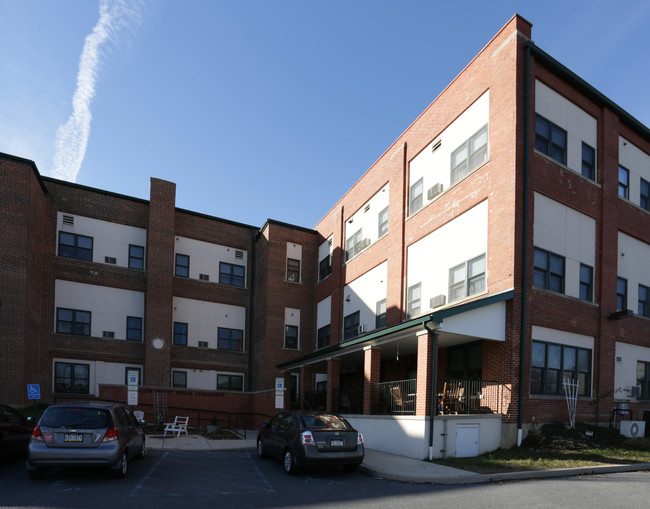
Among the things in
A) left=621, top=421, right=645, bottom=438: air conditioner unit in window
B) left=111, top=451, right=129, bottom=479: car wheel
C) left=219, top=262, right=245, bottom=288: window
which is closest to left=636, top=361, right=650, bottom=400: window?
left=621, top=421, right=645, bottom=438: air conditioner unit in window

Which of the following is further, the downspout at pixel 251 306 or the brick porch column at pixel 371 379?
the downspout at pixel 251 306

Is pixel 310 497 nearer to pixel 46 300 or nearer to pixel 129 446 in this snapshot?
pixel 129 446

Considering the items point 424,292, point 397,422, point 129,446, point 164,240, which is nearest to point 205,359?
point 164,240

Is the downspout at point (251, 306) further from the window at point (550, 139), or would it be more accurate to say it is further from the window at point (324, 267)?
the window at point (550, 139)

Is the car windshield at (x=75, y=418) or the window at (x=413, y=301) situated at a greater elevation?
the window at (x=413, y=301)

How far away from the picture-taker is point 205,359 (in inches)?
1198

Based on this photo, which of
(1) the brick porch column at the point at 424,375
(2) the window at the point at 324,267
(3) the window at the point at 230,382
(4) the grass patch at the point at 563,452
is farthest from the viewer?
(2) the window at the point at 324,267

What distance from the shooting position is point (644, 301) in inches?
840

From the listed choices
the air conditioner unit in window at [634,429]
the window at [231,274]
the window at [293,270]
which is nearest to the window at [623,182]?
the air conditioner unit in window at [634,429]

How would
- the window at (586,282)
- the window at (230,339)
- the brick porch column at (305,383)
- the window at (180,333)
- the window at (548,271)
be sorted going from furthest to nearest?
the window at (230,339) → the window at (180,333) → the brick porch column at (305,383) → the window at (586,282) → the window at (548,271)

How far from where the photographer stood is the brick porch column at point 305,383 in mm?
24453

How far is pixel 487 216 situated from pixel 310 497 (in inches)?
451

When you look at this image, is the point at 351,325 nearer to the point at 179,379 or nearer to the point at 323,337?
the point at 323,337

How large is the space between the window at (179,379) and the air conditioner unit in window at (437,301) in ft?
51.5
